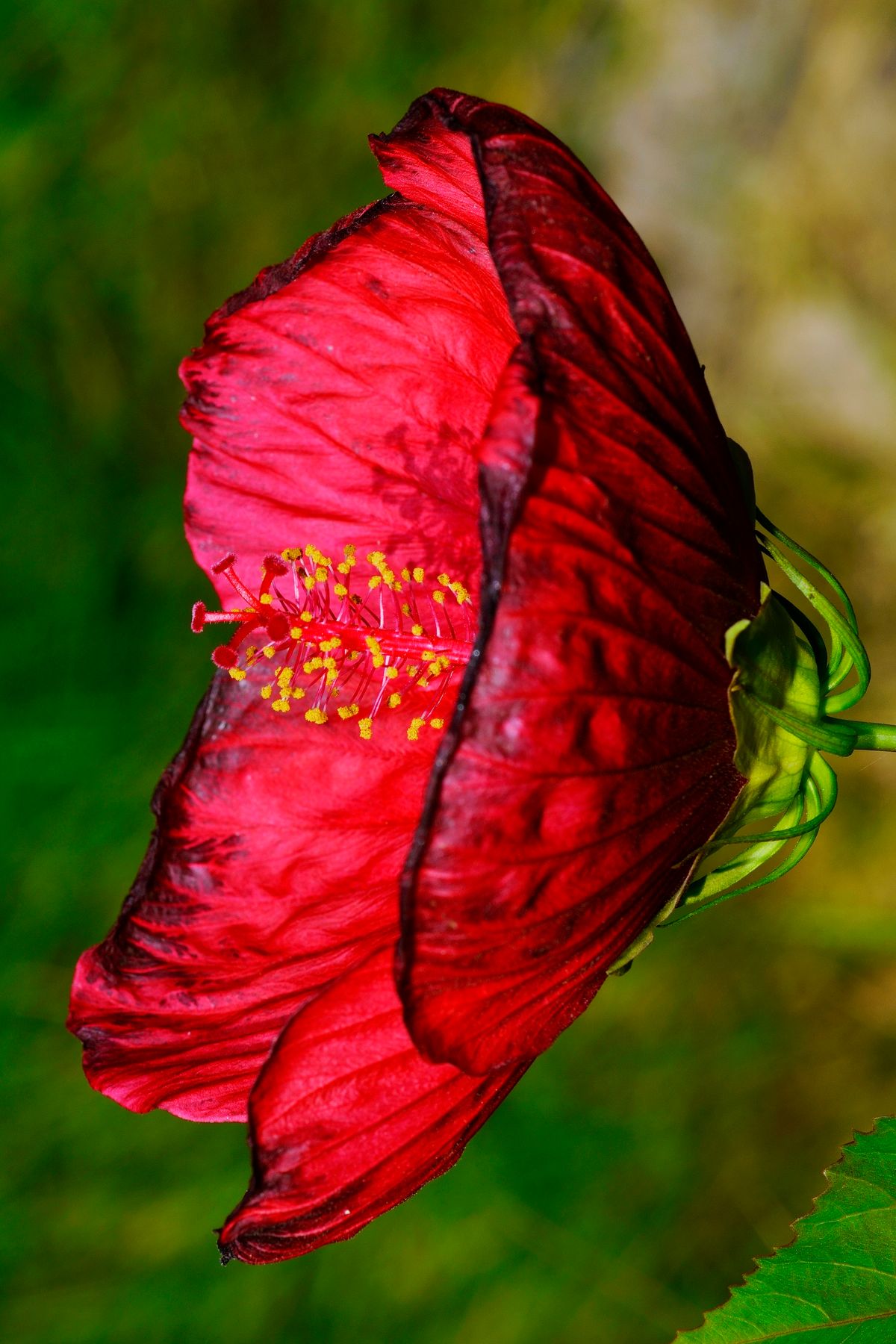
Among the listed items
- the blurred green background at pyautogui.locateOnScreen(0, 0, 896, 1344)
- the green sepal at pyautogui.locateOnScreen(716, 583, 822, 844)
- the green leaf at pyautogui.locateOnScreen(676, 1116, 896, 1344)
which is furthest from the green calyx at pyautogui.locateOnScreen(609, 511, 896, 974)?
the blurred green background at pyautogui.locateOnScreen(0, 0, 896, 1344)

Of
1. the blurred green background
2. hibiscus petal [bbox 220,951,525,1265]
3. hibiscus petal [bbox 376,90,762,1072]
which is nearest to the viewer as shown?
hibiscus petal [bbox 376,90,762,1072]

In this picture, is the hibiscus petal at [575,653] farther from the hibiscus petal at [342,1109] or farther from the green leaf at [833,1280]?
the green leaf at [833,1280]

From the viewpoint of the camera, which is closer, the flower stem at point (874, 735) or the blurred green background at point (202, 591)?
the flower stem at point (874, 735)

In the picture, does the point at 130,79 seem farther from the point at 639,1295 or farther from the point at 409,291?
the point at 639,1295

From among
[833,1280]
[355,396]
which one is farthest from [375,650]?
[833,1280]

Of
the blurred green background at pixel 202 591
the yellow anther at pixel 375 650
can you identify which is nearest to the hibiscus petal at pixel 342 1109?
the yellow anther at pixel 375 650

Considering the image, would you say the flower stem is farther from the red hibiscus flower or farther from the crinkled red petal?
the crinkled red petal
